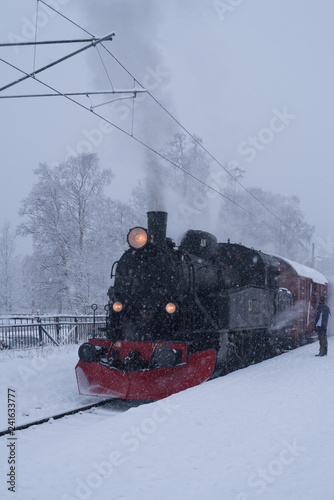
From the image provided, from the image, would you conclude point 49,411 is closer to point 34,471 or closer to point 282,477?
point 34,471

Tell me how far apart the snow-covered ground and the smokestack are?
2.67 m

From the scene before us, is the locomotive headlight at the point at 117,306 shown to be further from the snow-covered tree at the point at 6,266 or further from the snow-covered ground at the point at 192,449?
the snow-covered tree at the point at 6,266

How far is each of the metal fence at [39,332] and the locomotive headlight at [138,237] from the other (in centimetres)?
281

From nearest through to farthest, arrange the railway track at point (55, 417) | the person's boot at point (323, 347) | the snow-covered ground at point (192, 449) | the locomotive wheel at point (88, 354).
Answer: the snow-covered ground at point (192, 449), the railway track at point (55, 417), the locomotive wheel at point (88, 354), the person's boot at point (323, 347)

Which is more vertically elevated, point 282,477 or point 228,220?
point 228,220

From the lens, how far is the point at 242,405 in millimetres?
6219

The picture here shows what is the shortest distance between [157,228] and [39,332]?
6.27m

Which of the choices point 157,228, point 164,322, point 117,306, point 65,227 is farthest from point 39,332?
point 65,227

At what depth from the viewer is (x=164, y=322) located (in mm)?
8742

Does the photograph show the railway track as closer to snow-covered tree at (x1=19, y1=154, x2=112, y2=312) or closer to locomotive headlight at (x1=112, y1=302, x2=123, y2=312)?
locomotive headlight at (x1=112, y1=302, x2=123, y2=312)

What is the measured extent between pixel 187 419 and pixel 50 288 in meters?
19.4

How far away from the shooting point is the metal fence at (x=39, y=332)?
12.2 metres

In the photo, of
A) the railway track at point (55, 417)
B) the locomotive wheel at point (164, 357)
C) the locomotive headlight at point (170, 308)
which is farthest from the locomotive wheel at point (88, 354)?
the locomotive headlight at point (170, 308)

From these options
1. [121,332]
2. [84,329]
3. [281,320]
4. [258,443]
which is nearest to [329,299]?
[281,320]
